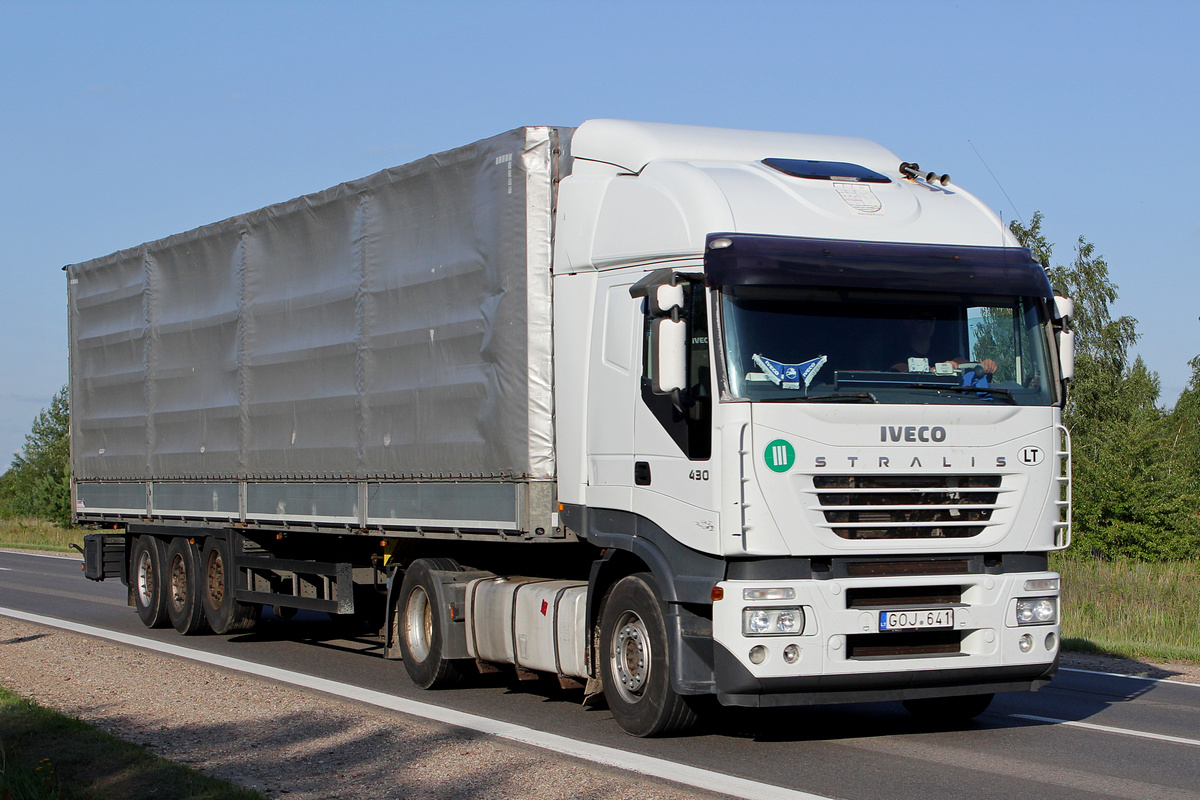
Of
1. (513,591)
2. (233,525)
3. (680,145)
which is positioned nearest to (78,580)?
(233,525)

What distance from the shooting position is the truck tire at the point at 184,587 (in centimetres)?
1518

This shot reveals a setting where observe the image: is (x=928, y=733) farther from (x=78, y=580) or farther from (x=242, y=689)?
(x=78, y=580)

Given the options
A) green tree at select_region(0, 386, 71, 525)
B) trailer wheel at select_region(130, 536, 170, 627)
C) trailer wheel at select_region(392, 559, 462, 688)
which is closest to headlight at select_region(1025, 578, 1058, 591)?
trailer wheel at select_region(392, 559, 462, 688)

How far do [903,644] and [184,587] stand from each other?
9.98 metres

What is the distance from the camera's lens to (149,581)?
16.4 metres

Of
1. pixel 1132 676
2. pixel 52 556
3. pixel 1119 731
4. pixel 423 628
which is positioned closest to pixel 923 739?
pixel 1119 731

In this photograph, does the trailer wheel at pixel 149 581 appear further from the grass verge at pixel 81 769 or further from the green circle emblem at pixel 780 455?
the green circle emblem at pixel 780 455

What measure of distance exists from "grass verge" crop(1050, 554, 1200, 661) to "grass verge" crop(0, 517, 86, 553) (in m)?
28.7

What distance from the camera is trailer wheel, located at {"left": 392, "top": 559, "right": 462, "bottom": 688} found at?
10.9 metres

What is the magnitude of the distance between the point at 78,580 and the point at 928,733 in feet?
68.4

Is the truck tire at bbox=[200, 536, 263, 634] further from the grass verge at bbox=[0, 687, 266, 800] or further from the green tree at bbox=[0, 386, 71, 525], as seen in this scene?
the green tree at bbox=[0, 386, 71, 525]

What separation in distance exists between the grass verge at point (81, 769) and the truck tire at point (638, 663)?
8.56ft

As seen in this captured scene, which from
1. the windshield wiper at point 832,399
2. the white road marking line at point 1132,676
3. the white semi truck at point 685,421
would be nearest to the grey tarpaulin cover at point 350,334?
the white semi truck at point 685,421

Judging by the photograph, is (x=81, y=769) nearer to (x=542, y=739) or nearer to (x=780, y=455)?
(x=542, y=739)
